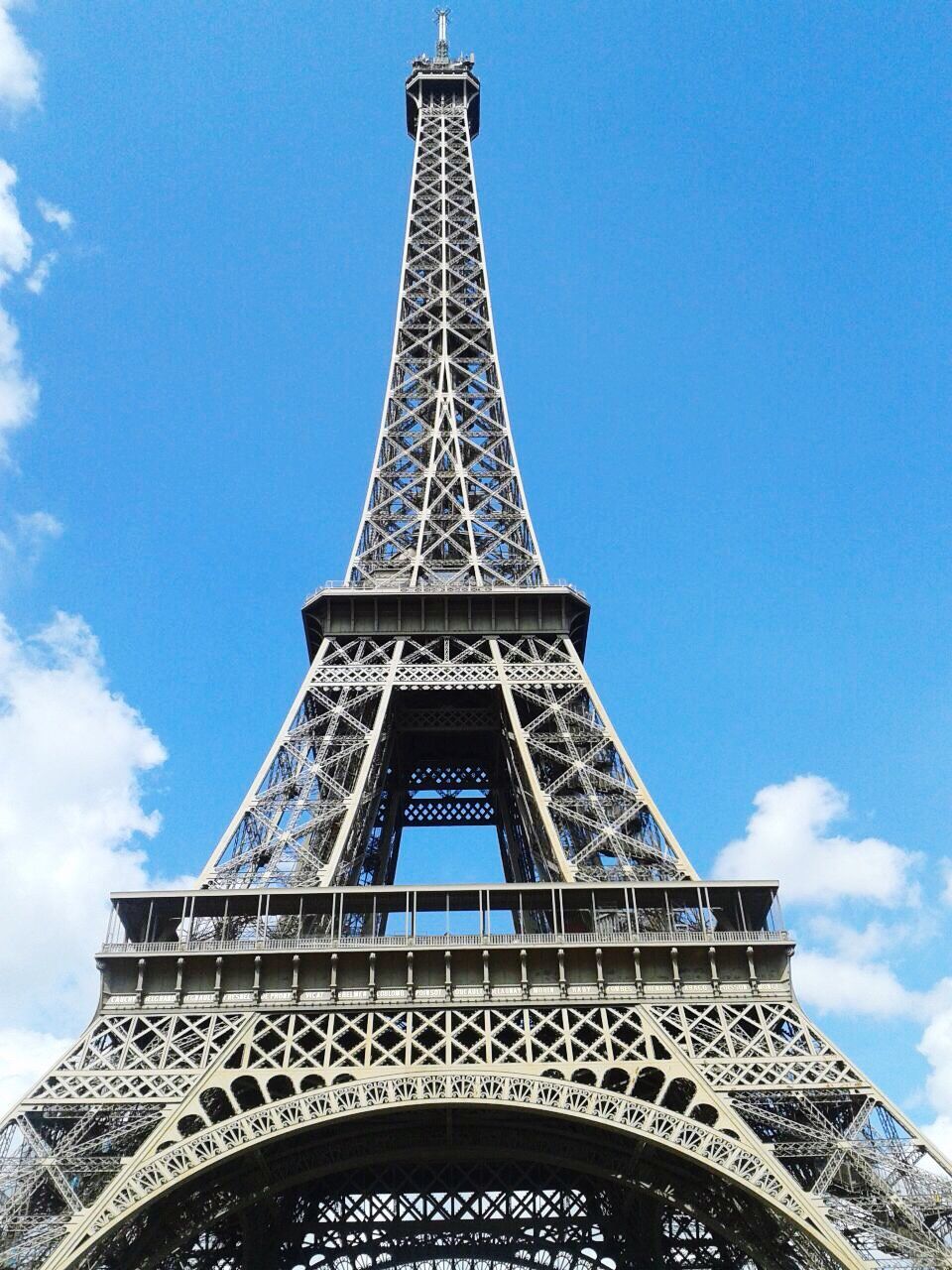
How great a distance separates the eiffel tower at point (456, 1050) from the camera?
67.2ft

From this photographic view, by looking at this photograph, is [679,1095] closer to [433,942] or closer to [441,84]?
[433,942]

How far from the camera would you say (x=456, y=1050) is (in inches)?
930

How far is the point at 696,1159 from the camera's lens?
20219mm

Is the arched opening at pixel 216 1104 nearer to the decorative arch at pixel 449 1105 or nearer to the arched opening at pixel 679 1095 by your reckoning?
the decorative arch at pixel 449 1105

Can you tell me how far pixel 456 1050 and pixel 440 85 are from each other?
45012 millimetres

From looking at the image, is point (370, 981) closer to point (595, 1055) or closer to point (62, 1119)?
point (595, 1055)

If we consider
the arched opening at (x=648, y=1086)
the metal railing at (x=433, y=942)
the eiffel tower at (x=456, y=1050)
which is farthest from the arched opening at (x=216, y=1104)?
the arched opening at (x=648, y=1086)

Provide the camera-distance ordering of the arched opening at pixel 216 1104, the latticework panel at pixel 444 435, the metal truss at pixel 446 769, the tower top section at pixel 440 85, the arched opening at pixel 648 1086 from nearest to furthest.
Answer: the arched opening at pixel 216 1104 < the arched opening at pixel 648 1086 < the metal truss at pixel 446 769 < the latticework panel at pixel 444 435 < the tower top section at pixel 440 85

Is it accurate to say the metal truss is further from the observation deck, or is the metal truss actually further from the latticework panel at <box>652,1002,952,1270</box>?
the observation deck

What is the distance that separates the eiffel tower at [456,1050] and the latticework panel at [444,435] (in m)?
2.21

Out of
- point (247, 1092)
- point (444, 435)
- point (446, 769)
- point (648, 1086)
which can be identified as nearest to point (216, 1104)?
point (247, 1092)

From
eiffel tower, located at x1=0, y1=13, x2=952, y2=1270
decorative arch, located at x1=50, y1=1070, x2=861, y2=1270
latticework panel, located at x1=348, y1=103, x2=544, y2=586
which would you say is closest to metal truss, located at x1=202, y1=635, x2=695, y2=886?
eiffel tower, located at x1=0, y1=13, x2=952, y2=1270

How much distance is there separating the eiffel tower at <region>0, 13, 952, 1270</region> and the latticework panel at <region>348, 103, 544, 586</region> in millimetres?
2207

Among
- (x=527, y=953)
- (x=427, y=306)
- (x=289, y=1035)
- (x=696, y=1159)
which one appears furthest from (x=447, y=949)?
(x=427, y=306)
